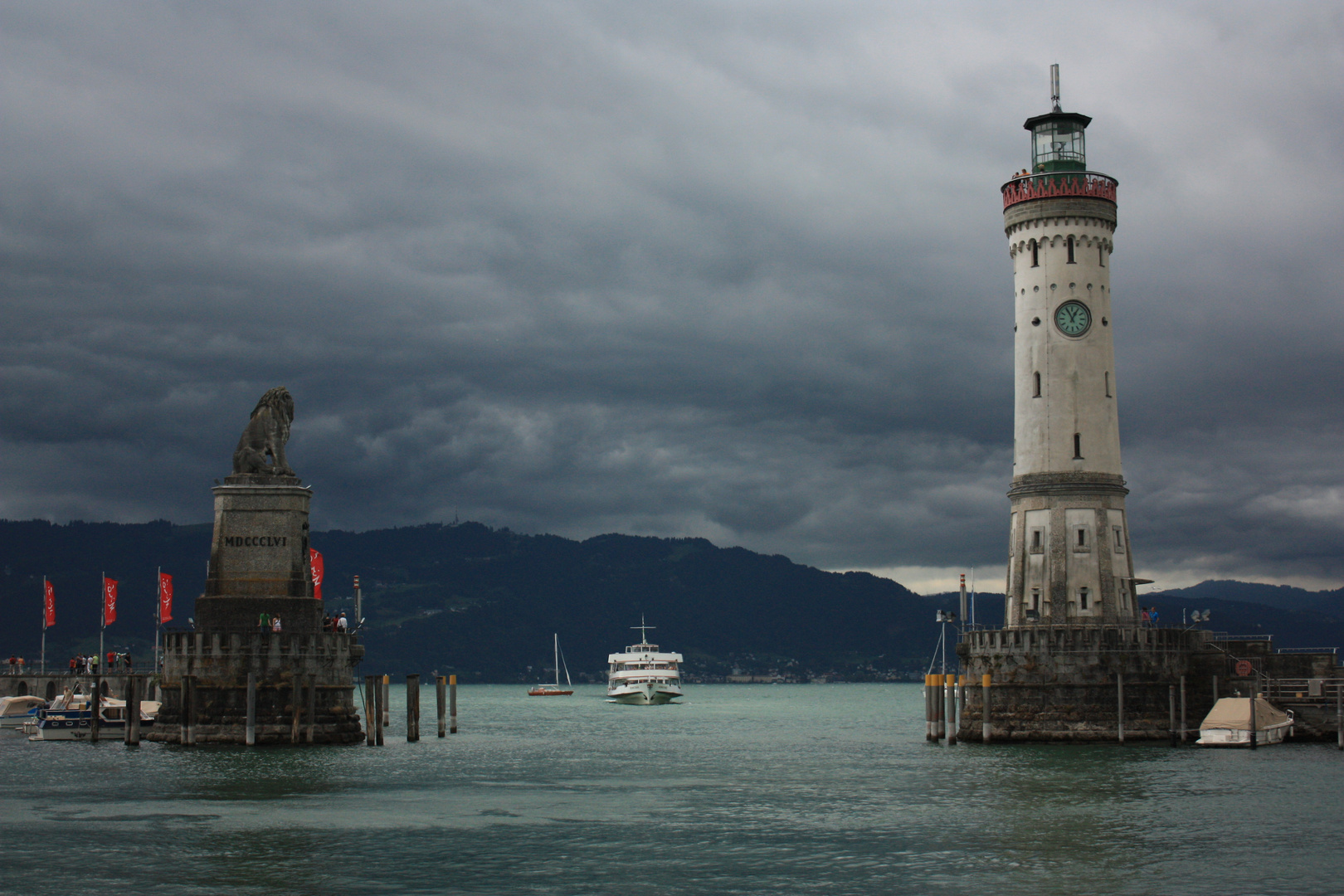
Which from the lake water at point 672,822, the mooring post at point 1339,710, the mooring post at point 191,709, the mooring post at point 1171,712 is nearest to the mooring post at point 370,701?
the lake water at point 672,822

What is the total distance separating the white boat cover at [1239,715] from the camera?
6731 cm

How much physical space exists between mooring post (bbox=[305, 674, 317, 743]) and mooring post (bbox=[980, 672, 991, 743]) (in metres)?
30.9

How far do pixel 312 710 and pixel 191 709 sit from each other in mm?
5419

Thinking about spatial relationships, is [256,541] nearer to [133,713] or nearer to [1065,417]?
[133,713]

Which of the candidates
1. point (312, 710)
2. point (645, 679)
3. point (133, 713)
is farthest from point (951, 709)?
point (645, 679)

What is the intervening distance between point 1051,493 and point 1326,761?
59.3 ft

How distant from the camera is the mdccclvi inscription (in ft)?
224

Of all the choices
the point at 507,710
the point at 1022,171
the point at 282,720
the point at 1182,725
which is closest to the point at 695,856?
the point at 282,720

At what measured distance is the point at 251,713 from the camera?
6412 centimetres

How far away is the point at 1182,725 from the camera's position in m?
68.4

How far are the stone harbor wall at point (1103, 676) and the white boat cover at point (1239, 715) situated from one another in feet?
4.04

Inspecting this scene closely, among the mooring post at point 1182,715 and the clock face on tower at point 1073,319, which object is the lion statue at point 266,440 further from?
the mooring post at point 1182,715

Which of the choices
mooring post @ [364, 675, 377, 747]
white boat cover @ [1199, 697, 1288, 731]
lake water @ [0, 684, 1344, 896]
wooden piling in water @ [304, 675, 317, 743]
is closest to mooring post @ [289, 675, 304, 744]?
wooden piling in water @ [304, 675, 317, 743]

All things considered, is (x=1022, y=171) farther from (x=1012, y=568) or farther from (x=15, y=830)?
(x=15, y=830)
